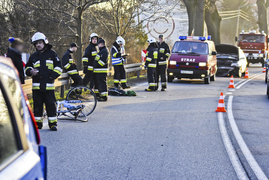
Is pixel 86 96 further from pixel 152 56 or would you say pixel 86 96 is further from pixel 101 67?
pixel 152 56

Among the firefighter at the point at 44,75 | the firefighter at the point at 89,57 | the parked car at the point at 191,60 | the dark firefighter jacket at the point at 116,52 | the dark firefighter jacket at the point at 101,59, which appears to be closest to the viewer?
the firefighter at the point at 44,75

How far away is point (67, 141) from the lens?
757cm

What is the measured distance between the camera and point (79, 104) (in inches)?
399

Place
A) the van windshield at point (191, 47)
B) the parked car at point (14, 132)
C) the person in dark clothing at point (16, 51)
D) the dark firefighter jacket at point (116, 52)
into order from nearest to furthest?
the parked car at point (14, 132)
the person in dark clothing at point (16, 51)
the dark firefighter jacket at point (116, 52)
the van windshield at point (191, 47)

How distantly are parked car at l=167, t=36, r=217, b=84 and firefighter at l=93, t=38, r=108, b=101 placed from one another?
744 centimetres

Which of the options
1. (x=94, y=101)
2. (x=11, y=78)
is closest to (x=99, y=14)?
(x=94, y=101)

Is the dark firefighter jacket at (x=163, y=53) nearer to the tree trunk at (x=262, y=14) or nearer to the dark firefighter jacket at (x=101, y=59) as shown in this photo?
the dark firefighter jacket at (x=101, y=59)

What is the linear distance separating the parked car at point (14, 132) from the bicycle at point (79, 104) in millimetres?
6925

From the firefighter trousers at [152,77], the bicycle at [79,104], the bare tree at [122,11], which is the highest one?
the bare tree at [122,11]

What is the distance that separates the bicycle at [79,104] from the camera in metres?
9.51

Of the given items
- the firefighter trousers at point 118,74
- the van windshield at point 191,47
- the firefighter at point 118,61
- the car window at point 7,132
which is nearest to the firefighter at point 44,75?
the car window at point 7,132

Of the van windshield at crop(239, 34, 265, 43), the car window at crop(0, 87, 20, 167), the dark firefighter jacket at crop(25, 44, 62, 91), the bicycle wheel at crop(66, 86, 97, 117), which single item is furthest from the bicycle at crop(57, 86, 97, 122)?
the van windshield at crop(239, 34, 265, 43)

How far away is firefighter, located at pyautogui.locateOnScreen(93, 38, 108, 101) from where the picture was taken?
41.4 ft

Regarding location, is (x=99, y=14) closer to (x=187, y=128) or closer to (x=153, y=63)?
(x=153, y=63)
